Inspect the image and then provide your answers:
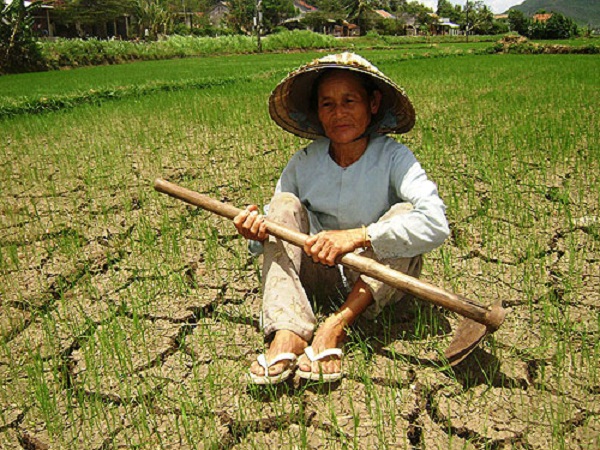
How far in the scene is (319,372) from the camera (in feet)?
5.07

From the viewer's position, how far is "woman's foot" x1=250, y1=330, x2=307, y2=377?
156 centimetres

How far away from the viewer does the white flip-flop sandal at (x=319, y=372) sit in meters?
1.56

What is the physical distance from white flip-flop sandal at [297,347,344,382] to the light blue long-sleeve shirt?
13.7 inches

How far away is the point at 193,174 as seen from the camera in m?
3.94

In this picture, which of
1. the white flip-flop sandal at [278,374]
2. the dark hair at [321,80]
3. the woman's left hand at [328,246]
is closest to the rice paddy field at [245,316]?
the white flip-flop sandal at [278,374]

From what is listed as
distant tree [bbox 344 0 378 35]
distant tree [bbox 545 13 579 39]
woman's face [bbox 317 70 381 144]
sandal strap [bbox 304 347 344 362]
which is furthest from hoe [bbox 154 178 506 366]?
distant tree [bbox 344 0 378 35]

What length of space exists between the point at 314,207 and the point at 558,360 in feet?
3.15

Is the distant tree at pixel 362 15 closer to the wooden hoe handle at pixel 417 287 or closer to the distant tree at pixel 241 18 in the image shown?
the distant tree at pixel 241 18


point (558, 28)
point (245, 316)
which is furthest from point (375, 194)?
point (558, 28)

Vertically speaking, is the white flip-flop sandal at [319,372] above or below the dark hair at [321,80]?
below

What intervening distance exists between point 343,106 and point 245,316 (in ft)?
2.85

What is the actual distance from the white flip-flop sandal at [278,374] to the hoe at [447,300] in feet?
1.09

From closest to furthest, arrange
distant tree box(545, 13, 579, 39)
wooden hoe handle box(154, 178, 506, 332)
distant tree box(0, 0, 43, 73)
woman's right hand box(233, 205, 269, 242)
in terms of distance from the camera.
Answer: wooden hoe handle box(154, 178, 506, 332)
woman's right hand box(233, 205, 269, 242)
distant tree box(0, 0, 43, 73)
distant tree box(545, 13, 579, 39)

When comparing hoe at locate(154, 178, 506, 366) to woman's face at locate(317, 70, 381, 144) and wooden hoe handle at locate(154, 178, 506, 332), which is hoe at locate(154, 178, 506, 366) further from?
woman's face at locate(317, 70, 381, 144)
